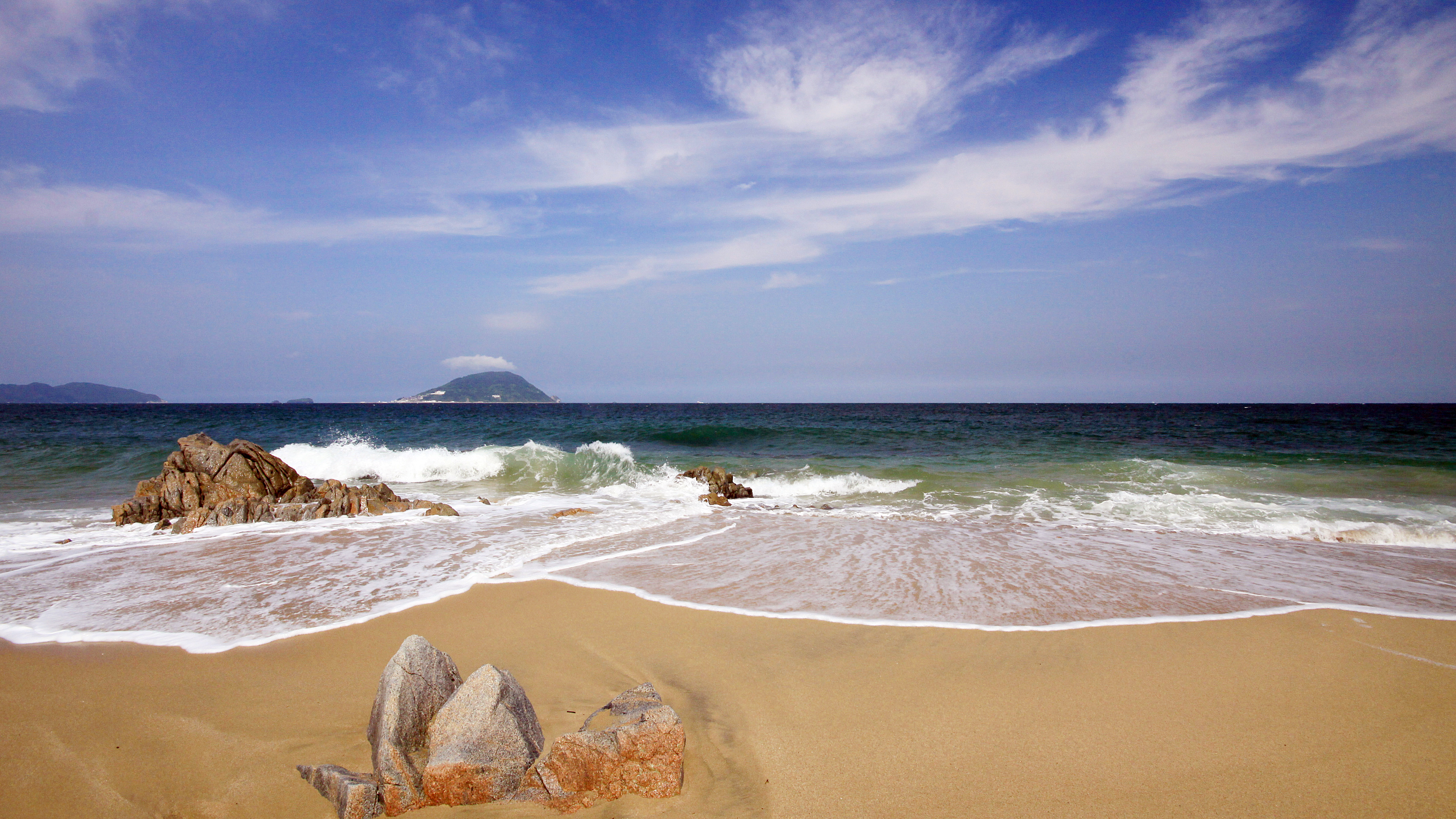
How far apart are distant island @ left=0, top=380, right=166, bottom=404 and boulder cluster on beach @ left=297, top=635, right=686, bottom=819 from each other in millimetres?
155735

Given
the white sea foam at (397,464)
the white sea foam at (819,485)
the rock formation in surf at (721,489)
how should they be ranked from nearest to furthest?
the rock formation in surf at (721,489) → the white sea foam at (819,485) → the white sea foam at (397,464)

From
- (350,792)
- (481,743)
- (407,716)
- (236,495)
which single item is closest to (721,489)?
(236,495)

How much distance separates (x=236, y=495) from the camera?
9.65 meters

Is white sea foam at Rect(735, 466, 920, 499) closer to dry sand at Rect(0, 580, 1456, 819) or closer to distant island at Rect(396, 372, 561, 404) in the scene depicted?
dry sand at Rect(0, 580, 1456, 819)

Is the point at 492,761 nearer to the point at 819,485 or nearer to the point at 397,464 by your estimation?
the point at 819,485

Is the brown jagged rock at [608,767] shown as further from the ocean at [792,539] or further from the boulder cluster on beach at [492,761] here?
the ocean at [792,539]

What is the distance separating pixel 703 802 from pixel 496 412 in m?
54.8

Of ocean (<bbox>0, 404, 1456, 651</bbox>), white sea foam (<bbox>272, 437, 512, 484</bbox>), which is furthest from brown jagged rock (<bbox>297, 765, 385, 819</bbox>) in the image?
white sea foam (<bbox>272, 437, 512, 484</bbox>)

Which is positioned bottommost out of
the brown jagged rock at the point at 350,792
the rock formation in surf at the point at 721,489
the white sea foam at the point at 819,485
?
the white sea foam at the point at 819,485

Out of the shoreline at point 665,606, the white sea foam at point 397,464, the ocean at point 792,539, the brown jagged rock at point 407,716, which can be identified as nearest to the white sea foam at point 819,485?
the ocean at point 792,539

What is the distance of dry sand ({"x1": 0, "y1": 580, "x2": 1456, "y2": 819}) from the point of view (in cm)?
254

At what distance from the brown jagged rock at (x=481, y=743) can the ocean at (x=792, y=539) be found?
6.83 feet

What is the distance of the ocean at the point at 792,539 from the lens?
16.7ft

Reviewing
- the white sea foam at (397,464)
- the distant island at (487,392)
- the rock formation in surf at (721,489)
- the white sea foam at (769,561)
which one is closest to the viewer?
the white sea foam at (769,561)
